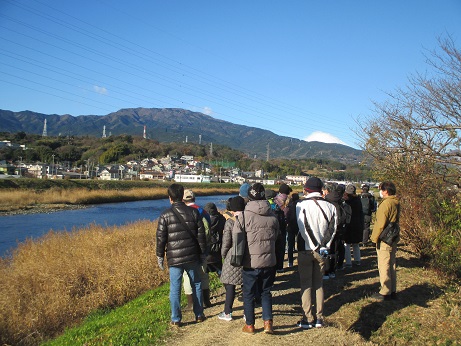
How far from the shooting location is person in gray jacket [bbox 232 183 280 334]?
4.76 metres

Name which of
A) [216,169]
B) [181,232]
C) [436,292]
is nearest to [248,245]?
[181,232]

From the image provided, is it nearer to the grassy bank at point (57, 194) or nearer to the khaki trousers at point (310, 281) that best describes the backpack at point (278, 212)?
the khaki trousers at point (310, 281)

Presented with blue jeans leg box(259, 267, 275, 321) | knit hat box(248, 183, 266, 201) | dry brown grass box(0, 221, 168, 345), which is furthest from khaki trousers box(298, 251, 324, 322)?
dry brown grass box(0, 221, 168, 345)

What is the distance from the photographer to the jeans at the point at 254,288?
Answer: 4809 millimetres

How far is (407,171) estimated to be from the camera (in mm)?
9773

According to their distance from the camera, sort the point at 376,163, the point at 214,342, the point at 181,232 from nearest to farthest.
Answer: the point at 214,342 → the point at 181,232 → the point at 376,163

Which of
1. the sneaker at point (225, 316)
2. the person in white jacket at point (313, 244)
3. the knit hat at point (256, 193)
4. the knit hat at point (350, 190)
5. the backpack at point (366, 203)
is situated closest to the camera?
the knit hat at point (256, 193)

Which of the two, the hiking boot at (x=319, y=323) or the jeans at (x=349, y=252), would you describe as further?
the jeans at (x=349, y=252)

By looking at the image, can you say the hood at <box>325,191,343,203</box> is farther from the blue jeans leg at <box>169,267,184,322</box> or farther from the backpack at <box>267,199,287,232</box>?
the blue jeans leg at <box>169,267,184,322</box>

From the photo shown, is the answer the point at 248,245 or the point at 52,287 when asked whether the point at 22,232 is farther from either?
the point at 248,245

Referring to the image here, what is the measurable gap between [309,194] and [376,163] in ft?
27.4

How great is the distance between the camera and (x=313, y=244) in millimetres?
5051

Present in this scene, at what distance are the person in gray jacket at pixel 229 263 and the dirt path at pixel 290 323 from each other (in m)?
0.25

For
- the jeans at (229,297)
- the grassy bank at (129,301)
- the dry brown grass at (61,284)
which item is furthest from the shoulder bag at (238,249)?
the dry brown grass at (61,284)
